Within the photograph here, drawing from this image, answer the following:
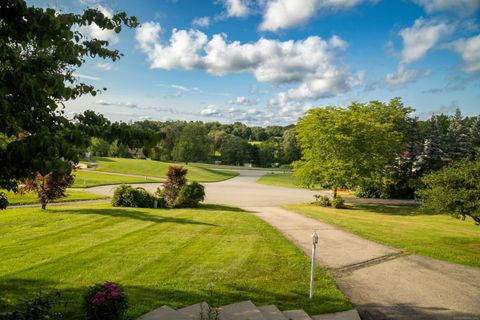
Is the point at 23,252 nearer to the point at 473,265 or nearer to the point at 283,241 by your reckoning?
the point at 283,241

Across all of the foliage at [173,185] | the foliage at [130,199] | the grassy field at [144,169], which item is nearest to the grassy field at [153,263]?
the foliage at [130,199]

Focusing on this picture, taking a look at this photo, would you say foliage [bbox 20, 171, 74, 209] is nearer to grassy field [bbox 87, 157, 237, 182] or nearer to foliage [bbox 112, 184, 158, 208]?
foliage [bbox 112, 184, 158, 208]

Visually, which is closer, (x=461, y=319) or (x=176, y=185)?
(x=461, y=319)

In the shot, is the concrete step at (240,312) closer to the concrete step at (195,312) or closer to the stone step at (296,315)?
the concrete step at (195,312)

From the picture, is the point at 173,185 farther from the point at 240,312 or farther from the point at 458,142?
the point at 458,142

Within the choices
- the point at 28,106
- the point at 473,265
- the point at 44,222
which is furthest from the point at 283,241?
the point at 28,106

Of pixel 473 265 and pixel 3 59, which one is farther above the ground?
pixel 3 59

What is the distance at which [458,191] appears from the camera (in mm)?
14297

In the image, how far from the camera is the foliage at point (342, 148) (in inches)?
1166

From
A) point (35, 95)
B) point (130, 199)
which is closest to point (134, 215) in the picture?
point (130, 199)

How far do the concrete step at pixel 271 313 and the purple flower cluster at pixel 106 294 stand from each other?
117 inches

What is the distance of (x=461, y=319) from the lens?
784 centimetres

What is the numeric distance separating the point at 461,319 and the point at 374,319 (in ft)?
6.72

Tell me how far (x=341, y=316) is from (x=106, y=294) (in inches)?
201
